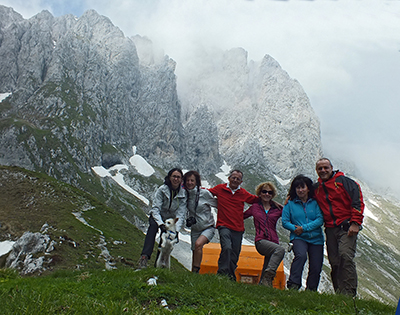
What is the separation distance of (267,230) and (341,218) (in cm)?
259

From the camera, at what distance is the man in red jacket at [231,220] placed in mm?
10703

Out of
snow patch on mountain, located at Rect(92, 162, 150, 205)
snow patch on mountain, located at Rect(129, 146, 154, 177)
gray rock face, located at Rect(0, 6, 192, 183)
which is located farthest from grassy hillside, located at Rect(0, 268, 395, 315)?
snow patch on mountain, located at Rect(129, 146, 154, 177)

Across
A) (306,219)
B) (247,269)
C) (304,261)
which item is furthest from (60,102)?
(304,261)

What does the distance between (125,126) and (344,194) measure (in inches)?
7366

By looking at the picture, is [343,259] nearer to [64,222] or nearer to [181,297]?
[181,297]

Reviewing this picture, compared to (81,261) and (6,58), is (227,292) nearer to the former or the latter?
(81,261)

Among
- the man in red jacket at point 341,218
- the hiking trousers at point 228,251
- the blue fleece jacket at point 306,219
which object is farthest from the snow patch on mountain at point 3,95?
the man in red jacket at point 341,218

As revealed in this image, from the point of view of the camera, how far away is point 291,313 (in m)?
5.98

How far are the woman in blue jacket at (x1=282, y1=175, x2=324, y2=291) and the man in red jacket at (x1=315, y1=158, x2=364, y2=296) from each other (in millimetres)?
301

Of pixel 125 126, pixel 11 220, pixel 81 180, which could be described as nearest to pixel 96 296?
pixel 11 220

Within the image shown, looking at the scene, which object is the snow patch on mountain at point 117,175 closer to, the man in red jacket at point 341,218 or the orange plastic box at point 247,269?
the orange plastic box at point 247,269

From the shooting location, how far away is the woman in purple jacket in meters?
9.92

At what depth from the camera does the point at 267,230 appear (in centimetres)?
1080

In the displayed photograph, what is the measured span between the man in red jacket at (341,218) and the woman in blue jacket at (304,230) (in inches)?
11.9
